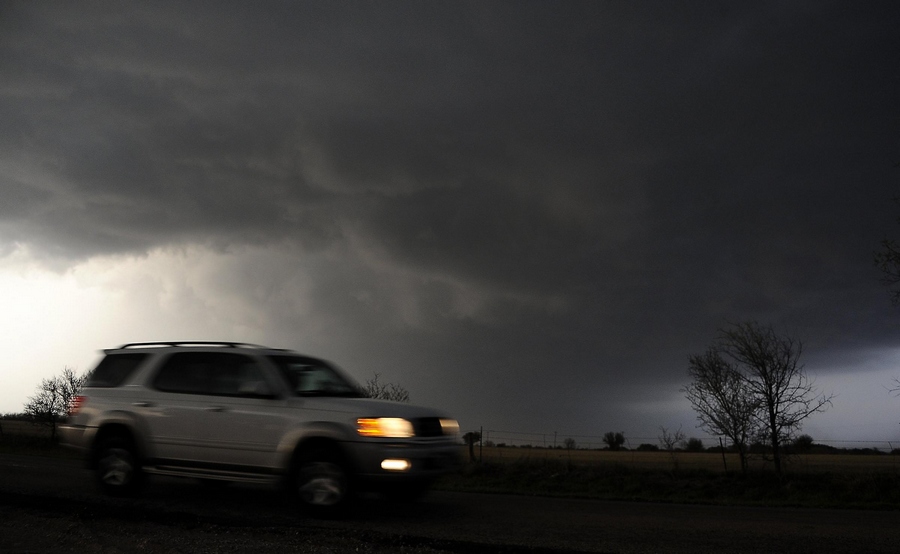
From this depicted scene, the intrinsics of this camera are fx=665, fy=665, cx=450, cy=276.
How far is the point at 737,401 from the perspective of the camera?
84.7ft

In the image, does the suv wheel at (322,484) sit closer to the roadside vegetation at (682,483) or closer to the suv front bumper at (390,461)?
the suv front bumper at (390,461)

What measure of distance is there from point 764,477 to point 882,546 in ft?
45.9

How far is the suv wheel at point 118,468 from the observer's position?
29.0 ft

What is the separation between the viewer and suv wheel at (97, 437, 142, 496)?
883 cm

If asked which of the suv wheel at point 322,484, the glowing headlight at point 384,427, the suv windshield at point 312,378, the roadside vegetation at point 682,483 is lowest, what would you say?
the roadside vegetation at point 682,483

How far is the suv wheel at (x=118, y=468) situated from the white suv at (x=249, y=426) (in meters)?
0.01

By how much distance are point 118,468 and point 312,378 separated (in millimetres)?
2961

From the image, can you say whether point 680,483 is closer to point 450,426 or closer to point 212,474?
point 450,426

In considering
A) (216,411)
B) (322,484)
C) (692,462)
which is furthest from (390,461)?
(692,462)

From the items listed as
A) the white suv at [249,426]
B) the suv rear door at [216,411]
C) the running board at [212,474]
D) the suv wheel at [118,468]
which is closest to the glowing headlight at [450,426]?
the white suv at [249,426]

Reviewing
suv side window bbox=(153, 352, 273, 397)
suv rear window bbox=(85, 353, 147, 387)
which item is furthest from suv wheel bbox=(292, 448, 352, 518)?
suv rear window bbox=(85, 353, 147, 387)

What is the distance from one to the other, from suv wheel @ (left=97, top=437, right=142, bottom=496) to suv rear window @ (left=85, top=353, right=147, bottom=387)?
86 centimetres

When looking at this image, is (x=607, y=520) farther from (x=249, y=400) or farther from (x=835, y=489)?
(x=835, y=489)

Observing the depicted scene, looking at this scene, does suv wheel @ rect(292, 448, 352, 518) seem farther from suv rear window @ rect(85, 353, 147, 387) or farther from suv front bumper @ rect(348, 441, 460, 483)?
suv rear window @ rect(85, 353, 147, 387)
